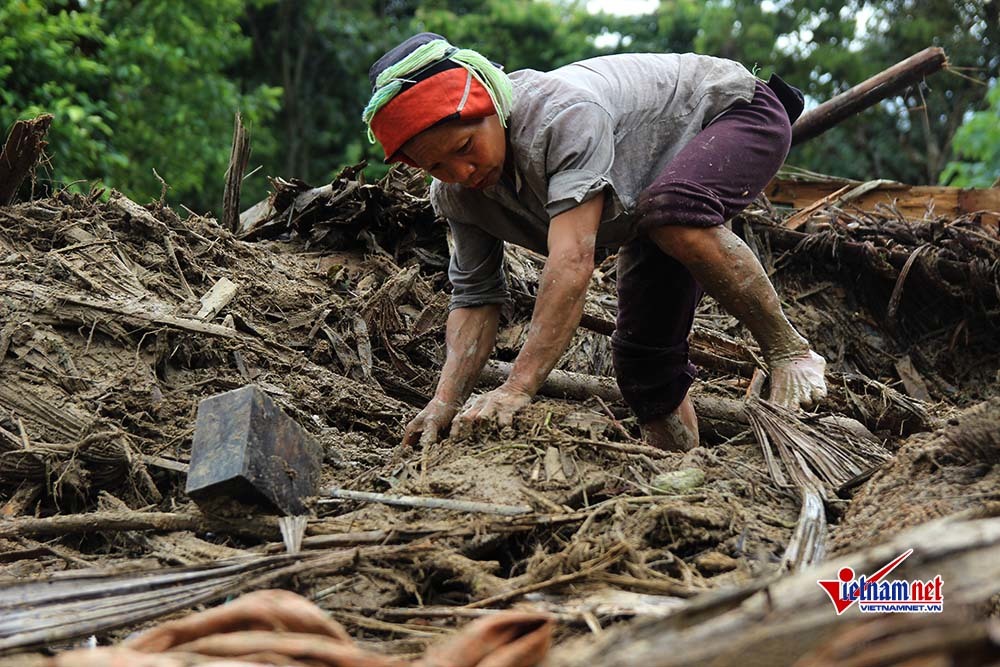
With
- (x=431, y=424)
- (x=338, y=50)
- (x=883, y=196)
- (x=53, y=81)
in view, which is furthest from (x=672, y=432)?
(x=338, y=50)

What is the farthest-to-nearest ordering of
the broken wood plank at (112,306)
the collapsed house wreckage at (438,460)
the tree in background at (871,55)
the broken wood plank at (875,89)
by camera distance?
the tree in background at (871,55), the broken wood plank at (875,89), the broken wood plank at (112,306), the collapsed house wreckage at (438,460)

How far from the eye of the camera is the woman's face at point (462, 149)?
2.71 m

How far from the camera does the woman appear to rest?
270cm

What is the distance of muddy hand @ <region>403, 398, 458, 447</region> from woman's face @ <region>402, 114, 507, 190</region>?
738 millimetres

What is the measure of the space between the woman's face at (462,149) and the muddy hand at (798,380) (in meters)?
1.12

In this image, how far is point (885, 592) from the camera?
1257 millimetres

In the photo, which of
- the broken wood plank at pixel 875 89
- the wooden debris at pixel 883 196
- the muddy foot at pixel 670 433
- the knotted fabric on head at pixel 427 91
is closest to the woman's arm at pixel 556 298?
the knotted fabric on head at pixel 427 91

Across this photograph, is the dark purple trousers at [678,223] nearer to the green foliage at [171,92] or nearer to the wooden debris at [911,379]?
the wooden debris at [911,379]

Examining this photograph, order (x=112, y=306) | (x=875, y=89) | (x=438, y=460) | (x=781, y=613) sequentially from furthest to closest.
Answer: (x=875, y=89), (x=112, y=306), (x=438, y=460), (x=781, y=613)

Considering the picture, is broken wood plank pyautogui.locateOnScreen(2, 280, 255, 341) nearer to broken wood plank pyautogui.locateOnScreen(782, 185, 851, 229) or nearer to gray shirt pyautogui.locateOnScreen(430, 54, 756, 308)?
gray shirt pyautogui.locateOnScreen(430, 54, 756, 308)

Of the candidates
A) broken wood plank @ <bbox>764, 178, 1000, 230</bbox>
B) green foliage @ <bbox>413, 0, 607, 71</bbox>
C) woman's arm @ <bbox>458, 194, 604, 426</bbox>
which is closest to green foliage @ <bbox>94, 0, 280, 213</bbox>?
green foliage @ <bbox>413, 0, 607, 71</bbox>

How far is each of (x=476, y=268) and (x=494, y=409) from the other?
0.81 meters

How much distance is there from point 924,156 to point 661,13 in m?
5.36

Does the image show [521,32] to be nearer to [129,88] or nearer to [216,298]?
[129,88]
